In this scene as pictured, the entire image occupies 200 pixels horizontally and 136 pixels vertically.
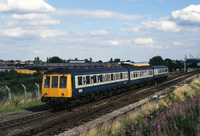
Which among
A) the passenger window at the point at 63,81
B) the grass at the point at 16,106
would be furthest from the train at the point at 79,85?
the grass at the point at 16,106

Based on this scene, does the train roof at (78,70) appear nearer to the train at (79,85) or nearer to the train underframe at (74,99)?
the train at (79,85)

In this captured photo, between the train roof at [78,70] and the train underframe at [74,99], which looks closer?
the train underframe at [74,99]

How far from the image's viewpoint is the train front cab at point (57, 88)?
16.9 meters

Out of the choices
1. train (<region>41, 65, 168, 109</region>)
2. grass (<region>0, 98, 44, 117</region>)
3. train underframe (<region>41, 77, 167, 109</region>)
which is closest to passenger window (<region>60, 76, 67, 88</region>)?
train (<region>41, 65, 168, 109</region>)

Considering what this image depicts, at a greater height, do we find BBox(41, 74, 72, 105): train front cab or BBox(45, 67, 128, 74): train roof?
BBox(45, 67, 128, 74): train roof

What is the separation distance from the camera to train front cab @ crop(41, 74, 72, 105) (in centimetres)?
1691

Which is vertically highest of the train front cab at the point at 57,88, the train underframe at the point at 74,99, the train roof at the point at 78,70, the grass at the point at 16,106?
the train roof at the point at 78,70

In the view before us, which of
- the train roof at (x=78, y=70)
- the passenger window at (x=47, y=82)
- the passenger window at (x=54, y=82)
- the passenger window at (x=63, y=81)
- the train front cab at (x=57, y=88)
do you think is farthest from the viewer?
the passenger window at (x=47, y=82)

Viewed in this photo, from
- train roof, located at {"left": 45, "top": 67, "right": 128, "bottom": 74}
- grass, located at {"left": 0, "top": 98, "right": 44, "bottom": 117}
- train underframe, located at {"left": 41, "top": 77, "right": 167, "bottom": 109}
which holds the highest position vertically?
train roof, located at {"left": 45, "top": 67, "right": 128, "bottom": 74}

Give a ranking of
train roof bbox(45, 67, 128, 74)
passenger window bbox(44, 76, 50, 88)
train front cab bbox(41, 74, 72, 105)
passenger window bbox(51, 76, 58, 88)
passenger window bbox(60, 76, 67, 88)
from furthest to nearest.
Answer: passenger window bbox(44, 76, 50, 88), train roof bbox(45, 67, 128, 74), passenger window bbox(51, 76, 58, 88), passenger window bbox(60, 76, 67, 88), train front cab bbox(41, 74, 72, 105)

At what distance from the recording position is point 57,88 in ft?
56.1

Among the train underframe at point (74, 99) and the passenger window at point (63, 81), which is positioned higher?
the passenger window at point (63, 81)

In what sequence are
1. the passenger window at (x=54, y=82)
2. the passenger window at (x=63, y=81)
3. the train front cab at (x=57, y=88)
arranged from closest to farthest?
the train front cab at (x=57, y=88) → the passenger window at (x=63, y=81) → the passenger window at (x=54, y=82)

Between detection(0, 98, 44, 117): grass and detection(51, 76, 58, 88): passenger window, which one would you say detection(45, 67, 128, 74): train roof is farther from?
detection(0, 98, 44, 117): grass
